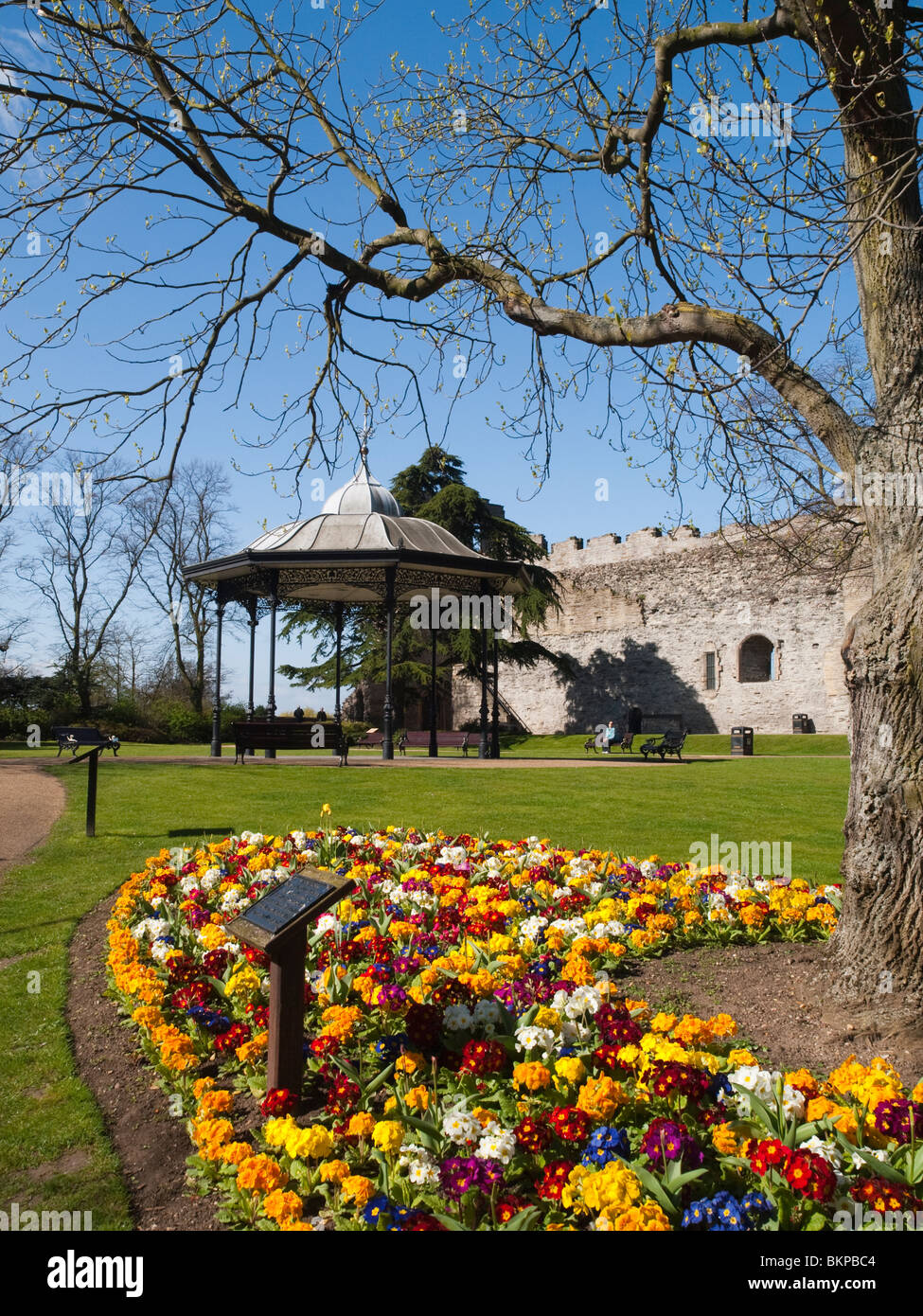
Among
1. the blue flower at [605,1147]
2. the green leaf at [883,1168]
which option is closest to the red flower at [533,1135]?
the blue flower at [605,1147]

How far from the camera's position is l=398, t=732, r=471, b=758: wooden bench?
1956 centimetres

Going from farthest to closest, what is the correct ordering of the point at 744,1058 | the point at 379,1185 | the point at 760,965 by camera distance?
1. the point at 760,965
2. the point at 744,1058
3. the point at 379,1185

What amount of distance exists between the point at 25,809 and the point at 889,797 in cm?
883

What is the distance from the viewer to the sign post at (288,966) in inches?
118

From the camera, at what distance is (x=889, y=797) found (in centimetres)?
359

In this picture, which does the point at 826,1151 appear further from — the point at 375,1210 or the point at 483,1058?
the point at 375,1210

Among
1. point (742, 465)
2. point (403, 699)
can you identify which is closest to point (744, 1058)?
point (742, 465)

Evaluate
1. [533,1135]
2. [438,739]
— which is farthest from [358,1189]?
[438,739]

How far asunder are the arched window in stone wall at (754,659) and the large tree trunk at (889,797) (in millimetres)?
26461

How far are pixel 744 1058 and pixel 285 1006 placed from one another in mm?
1532

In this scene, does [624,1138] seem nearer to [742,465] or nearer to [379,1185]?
[379,1185]
